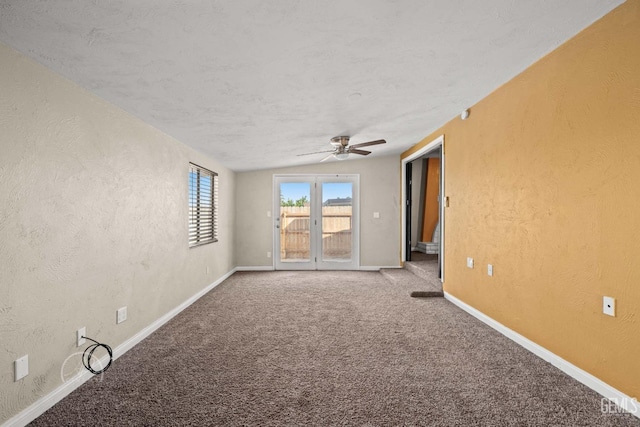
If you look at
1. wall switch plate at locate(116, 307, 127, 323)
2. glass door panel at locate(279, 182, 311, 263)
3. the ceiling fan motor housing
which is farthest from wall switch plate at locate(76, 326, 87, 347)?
glass door panel at locate(279, 182, 311, 263)

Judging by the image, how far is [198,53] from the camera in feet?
6.14

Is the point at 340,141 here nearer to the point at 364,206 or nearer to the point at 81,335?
the point at 364,206

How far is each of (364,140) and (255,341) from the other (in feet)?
11.0

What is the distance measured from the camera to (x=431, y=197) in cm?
735

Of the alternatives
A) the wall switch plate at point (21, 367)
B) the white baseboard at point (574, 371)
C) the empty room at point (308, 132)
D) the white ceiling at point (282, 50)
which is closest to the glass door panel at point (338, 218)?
the empty room at point (308, 132)

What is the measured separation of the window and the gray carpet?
1328mm

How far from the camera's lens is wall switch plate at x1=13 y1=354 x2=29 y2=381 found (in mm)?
1717

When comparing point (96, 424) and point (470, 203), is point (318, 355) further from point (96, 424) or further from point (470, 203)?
point (470, 203)

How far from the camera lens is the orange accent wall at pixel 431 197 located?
7.30m

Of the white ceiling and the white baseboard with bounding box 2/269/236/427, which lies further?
the white baseboard with bounding box 2/269/236/427

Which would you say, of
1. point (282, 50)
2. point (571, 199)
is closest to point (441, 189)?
point (571, 199)

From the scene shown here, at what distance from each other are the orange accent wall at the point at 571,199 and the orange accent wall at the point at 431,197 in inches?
155

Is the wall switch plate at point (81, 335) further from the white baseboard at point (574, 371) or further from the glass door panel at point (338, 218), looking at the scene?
the glass door panel at point (338, 218)

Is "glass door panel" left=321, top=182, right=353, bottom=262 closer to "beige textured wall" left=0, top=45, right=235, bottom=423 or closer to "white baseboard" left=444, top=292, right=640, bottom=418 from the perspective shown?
"white baseboard" left=444, top=292, right=640, bottom=418
